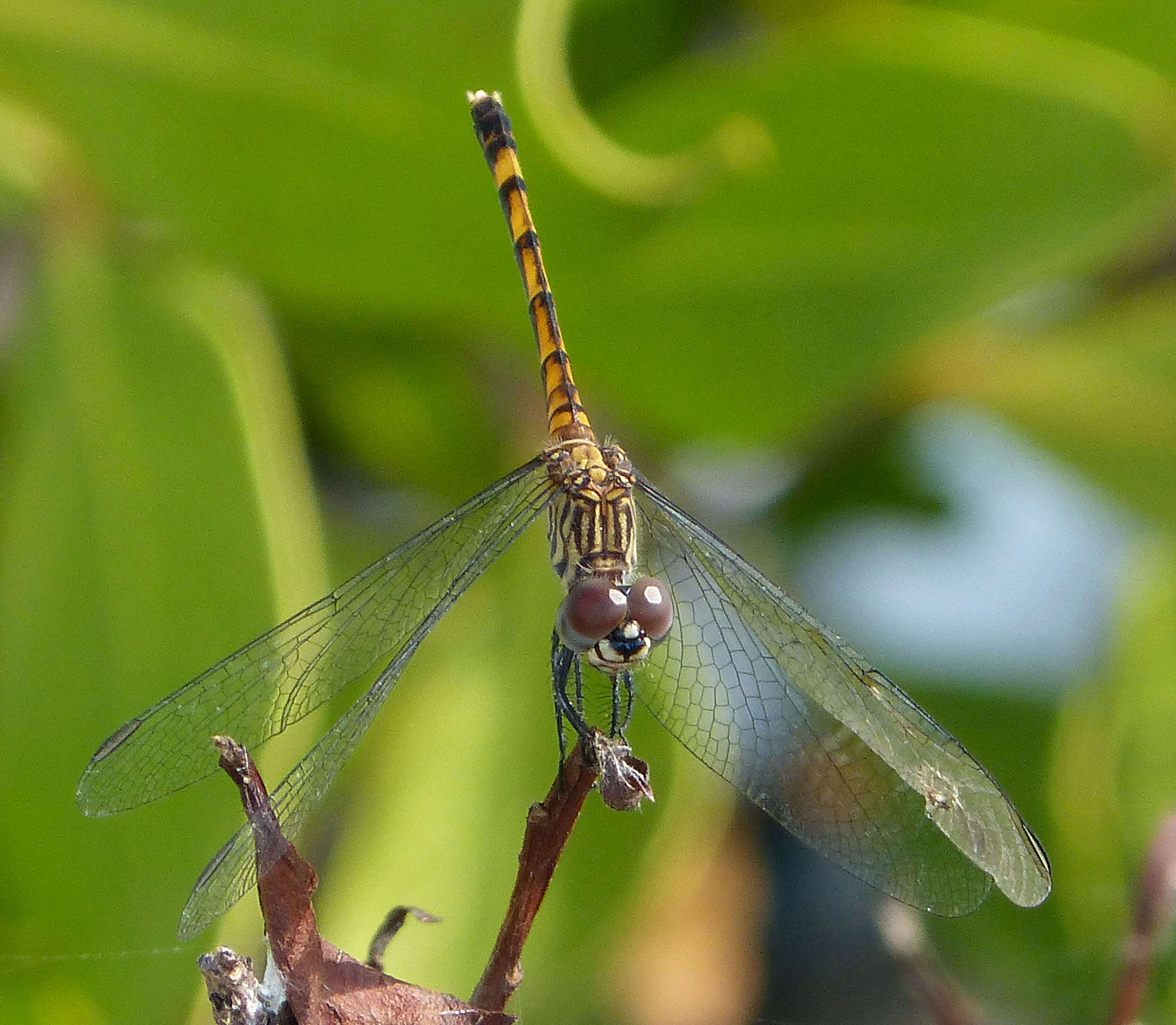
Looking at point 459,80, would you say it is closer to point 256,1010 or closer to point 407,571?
point 407,571

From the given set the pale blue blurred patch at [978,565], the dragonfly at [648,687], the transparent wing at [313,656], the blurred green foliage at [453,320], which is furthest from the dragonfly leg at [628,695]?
the pale blue blurred patch at [978,565]

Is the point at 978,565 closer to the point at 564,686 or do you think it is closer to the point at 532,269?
the point at 532,269

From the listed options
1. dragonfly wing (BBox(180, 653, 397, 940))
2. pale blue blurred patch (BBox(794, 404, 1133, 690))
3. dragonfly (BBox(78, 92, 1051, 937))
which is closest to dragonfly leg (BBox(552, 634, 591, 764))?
dragonfly (BBox(78, 92, 1051, 937))

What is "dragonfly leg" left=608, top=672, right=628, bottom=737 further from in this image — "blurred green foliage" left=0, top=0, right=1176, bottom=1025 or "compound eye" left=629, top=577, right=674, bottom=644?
"blurred green foliage" left=0, top=0, right=1176, bottom=1025

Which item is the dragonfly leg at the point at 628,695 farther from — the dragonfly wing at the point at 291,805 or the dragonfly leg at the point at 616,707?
the dragonfly wing at the point at 291,805

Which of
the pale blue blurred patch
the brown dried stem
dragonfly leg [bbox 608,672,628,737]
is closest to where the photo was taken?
the brown dried stem

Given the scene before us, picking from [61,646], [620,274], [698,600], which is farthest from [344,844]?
[620,274]
